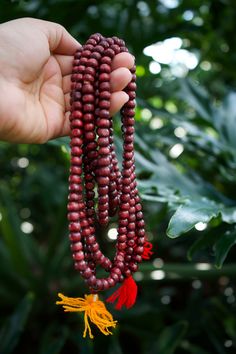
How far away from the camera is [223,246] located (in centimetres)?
107

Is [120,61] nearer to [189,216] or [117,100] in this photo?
[117,100]

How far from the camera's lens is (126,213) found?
35.0 inches

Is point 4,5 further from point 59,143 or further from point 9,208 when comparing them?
point 9,208

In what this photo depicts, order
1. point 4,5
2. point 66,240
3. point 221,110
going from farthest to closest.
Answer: point 66,240 < point 221,110 < point 4,5

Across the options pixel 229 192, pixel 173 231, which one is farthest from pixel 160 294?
pixel 173 231

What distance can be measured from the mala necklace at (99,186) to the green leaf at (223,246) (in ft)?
0.62

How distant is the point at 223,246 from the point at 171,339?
0.44 meters

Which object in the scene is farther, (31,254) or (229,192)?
(31,254)

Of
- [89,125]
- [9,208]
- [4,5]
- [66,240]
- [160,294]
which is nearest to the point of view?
[89,125]

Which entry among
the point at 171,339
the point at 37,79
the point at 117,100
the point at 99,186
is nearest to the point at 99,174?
the point at 99,186

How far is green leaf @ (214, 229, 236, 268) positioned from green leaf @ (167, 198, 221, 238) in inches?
2.4

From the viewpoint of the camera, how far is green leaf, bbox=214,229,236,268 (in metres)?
1.04

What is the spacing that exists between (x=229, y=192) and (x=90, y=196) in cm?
89

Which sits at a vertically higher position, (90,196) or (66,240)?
(90,196)
